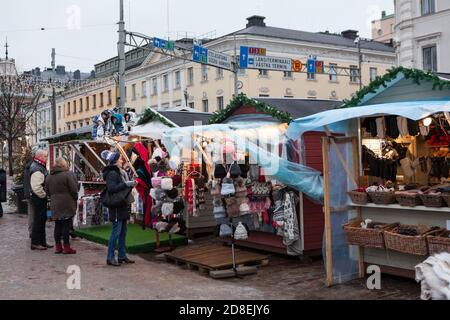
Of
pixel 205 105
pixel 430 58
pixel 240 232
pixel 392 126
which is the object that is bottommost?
pixel 240 232

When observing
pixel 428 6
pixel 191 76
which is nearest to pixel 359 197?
pixel 428 6

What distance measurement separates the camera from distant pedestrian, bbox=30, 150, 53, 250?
9.68m

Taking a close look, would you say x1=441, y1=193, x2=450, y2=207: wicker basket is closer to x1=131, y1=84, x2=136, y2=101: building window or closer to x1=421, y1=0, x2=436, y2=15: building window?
x1=421, y1=0, x2=436, y2=15: building window

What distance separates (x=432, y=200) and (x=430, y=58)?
24.7m

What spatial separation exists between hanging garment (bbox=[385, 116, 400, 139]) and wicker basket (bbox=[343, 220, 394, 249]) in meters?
1.65

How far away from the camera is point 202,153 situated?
1016 cm

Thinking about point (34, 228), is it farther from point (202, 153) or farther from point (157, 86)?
point (157, 86)

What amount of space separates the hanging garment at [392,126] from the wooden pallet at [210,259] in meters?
2.77

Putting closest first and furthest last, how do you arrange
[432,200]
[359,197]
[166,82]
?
[432,200]
[359,197]
[166,82]

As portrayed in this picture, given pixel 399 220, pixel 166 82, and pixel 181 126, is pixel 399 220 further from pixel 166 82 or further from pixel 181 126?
pixel 166 82

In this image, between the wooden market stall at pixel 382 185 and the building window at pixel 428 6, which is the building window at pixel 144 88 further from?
the wooden market stall at pixel 382 185

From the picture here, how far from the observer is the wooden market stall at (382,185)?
654 cm

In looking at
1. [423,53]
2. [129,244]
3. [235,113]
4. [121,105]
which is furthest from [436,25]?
[129,244]

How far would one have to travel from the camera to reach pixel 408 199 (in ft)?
22.2
